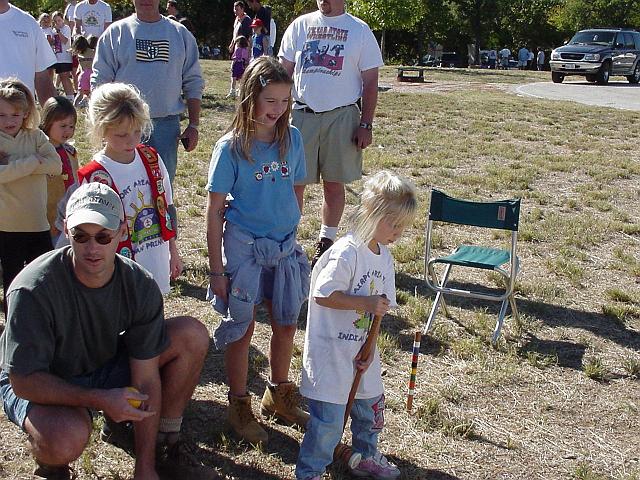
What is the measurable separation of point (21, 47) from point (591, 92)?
67.4 ft

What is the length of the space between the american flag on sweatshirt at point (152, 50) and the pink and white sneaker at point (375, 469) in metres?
2.80

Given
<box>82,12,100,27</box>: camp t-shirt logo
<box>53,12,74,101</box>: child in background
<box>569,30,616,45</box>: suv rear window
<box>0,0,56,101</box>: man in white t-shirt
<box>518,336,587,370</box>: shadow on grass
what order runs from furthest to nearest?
<box>569,30,616,45</box>: suv rear window → <box>53,12,74,101</box>: child in background → <box>82,12,100,27</box>: camp t-shirt logo → <box>0,0,56,101</box>: man in white t-shirt → <box>518,336,587,370</box>: shadow on grass

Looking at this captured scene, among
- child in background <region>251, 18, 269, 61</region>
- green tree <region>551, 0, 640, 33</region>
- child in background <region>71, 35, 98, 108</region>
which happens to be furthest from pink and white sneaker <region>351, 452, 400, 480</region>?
green tree <region>551, 0, 640, 33</region>

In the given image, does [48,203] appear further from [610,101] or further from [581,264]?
[610,101]

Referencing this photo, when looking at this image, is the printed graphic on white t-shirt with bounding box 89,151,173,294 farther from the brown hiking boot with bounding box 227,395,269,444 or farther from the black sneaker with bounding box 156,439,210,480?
the black sneaker with bounding box 156,439,210,480

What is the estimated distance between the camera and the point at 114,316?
3.02m

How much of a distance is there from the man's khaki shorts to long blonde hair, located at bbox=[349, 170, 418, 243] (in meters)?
2.53

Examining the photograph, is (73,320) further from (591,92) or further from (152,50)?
(591,92)

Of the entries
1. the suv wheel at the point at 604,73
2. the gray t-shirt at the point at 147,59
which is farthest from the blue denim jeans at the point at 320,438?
the suv wheel at the point at 604,73

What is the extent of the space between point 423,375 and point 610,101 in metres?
17.7

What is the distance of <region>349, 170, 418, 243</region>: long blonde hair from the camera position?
316 cm

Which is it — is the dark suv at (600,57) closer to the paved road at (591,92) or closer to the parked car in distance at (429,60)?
the paved road at (591,92)

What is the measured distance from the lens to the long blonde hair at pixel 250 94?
340cm

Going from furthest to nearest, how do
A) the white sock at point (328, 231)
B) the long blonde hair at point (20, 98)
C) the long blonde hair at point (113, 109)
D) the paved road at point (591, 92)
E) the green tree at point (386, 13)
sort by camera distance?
1. the green tree at point (386, 13)
2. the paved road at point (591, 92)
3. the white sock at point (328, 231)
4. the long blonde hair at point (20, 98)
5. the long blonde hair at point (113, 109)
